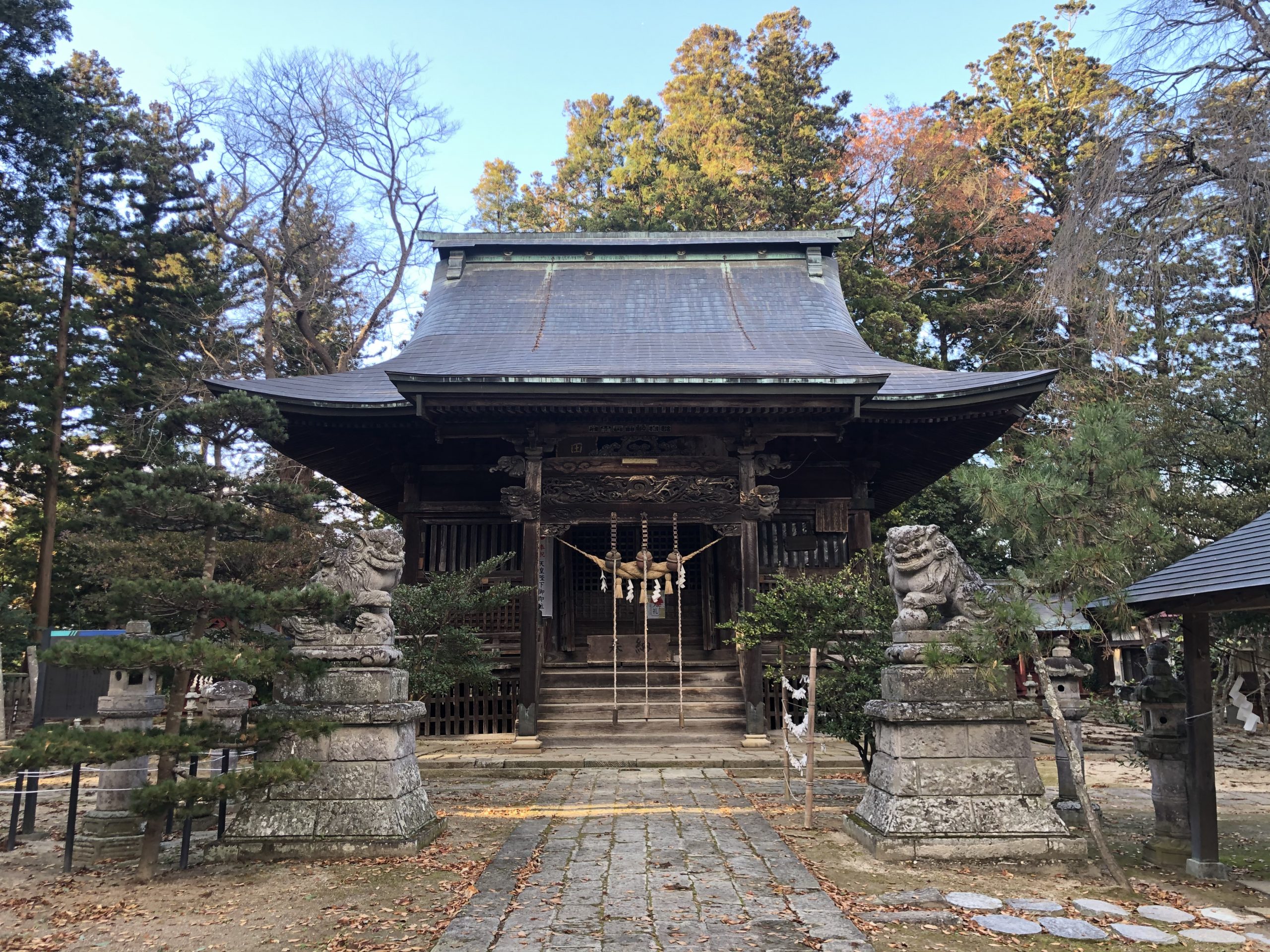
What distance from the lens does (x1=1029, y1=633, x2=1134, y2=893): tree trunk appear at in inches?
198

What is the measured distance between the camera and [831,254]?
16.5 meters

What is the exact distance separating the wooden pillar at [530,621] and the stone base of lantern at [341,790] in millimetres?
4586

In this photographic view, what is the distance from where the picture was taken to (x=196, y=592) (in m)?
5.11

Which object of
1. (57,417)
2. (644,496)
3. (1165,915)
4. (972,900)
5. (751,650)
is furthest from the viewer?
(57,417)

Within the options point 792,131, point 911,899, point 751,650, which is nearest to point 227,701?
point 751,650

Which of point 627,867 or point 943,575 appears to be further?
point 943,575

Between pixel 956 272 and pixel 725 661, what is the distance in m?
18.1

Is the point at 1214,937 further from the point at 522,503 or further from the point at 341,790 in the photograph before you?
the point at 522,503

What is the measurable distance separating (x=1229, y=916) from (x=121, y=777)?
771 centimetres

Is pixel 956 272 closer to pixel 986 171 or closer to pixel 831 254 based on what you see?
pixel 986 171

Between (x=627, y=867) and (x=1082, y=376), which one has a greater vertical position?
(x=1082, y=376)

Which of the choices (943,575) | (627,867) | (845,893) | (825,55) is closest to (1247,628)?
(943,575)

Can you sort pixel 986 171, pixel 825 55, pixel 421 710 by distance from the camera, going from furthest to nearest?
pixel 825 55 < pixel 986 171 < pixel 421 710

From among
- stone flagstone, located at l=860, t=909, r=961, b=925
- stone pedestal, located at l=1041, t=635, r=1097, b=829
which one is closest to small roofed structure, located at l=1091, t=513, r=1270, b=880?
stone pedestal, located at l=1041, t=635, r=1097, b=829
